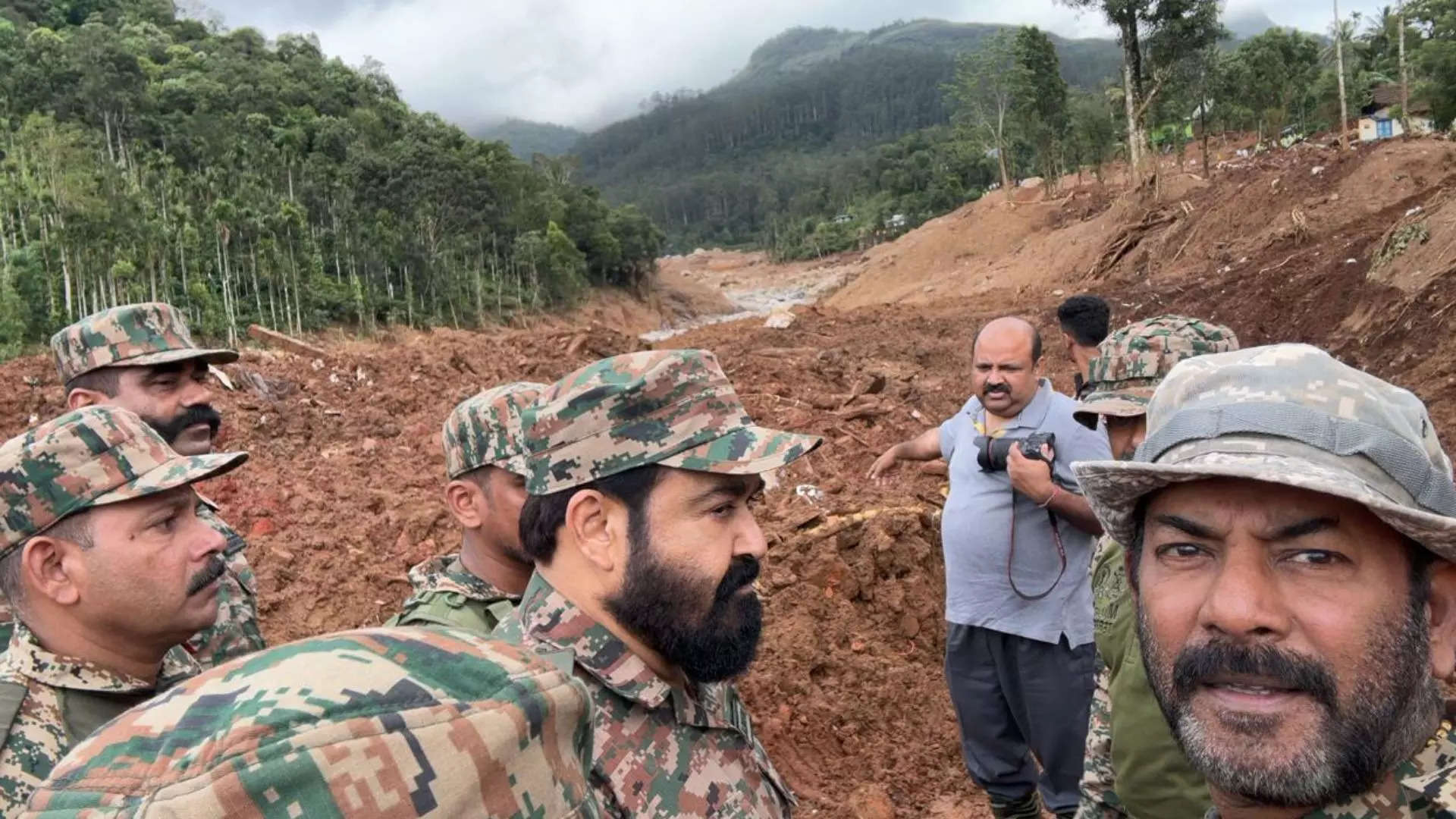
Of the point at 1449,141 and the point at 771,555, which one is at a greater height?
the point at 1449,141

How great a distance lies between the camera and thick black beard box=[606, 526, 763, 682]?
1553mm

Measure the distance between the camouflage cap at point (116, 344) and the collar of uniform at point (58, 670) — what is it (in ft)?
5.62

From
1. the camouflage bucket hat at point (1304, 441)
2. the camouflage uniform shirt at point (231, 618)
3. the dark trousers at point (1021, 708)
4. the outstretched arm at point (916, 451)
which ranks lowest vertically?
the dark trousers at point (1021, 708)

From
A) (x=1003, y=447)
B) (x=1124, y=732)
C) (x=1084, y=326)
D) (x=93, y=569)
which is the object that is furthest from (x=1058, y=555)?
(x=93, y=569)

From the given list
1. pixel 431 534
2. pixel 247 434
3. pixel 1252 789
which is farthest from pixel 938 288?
pixel 1252 789

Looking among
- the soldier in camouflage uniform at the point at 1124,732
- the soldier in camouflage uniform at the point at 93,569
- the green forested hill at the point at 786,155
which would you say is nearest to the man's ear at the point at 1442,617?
the soldier in camouflage uniform at the point at 1124,732

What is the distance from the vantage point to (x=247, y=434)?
1009 cm

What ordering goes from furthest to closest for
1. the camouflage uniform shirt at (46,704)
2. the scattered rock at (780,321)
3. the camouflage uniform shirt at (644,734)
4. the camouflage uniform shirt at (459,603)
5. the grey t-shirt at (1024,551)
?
the scattered rock at (780,321) → the grey t-shirt at (1024,551) → the camouflage uniform shirt at (459,603) → the camouflage uniform shirt at (46,704) → the camouflage uniform shirt at (644,734)

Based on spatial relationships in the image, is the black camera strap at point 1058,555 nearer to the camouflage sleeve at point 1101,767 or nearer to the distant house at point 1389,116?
the camouflage sleeve at point 1101,767

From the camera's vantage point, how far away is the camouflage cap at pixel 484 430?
267 centimetres

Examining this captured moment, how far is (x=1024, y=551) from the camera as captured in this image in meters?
3.22

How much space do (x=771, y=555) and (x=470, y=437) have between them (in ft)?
10.3

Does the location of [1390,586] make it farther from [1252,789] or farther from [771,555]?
[771,555]

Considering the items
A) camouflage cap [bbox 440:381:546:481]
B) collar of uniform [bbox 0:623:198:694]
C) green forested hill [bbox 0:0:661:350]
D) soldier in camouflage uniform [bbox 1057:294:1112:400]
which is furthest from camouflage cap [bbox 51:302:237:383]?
green forested hill [bbox 0:0:661:350]
